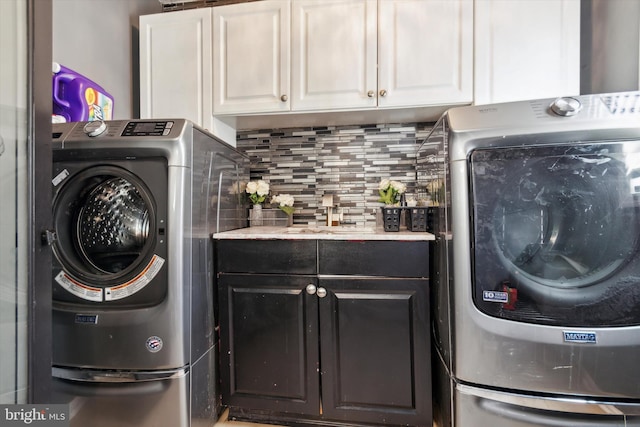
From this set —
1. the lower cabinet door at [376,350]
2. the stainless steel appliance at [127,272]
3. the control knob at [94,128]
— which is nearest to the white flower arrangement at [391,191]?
the lower cabinet door at [376,350]

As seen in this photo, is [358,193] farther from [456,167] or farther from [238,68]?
[238,68]

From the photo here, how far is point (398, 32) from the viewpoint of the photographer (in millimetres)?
→ 1476

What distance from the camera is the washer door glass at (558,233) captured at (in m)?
0.96

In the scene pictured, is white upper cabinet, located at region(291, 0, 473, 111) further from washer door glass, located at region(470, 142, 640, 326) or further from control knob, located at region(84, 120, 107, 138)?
control knob, located at region(84, 120, 107, 138)

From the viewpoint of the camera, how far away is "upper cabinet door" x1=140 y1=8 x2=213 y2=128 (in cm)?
164

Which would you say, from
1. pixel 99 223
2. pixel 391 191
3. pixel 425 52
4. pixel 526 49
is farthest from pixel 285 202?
pixel 526 49

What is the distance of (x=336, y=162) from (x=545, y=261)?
1.24 m

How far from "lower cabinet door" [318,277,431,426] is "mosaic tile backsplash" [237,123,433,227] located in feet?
2.23

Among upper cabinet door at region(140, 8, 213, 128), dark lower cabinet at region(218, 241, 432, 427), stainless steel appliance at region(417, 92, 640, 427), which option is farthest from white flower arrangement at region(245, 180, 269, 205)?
stainless steel appliance at region(417, 92, 640, 427)

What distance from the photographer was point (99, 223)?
4.11ft

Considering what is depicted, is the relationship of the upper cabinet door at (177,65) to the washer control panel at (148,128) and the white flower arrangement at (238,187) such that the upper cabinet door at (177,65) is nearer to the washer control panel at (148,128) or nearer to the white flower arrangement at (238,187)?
the white flower arrangement at (238,187)

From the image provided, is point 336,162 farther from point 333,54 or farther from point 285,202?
point 333,54

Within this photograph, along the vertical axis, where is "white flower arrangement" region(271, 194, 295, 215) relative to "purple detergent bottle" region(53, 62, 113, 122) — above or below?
below

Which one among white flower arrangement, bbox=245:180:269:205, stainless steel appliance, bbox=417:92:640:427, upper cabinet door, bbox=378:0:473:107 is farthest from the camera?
white flower arrangement, bbox=245:180:269:205
